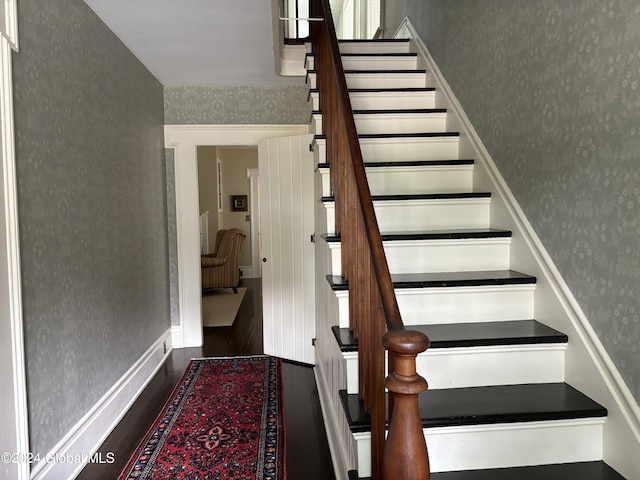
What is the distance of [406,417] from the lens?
0.95 m

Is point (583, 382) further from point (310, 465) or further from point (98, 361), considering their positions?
point (98, 361)

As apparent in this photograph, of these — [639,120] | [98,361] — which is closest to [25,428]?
[98,361]

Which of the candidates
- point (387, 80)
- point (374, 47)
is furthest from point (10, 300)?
point (374, 47)

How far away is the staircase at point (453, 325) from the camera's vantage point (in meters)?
1.53

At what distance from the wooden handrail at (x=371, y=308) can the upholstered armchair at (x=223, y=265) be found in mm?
4355

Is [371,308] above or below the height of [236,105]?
below

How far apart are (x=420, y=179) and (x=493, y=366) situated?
119cm

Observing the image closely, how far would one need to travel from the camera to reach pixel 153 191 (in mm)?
3660

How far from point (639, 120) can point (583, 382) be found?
0.95 m

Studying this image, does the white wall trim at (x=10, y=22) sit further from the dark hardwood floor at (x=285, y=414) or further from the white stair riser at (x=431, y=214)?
the dark hardwood floor at (x=285, y=414)

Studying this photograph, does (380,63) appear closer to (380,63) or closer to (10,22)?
(380,63)

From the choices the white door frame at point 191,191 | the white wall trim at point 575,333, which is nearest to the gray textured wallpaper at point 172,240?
the white door frame at point 191,191

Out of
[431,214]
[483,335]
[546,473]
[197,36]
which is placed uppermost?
[197,36]

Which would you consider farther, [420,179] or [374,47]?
[374,47]
